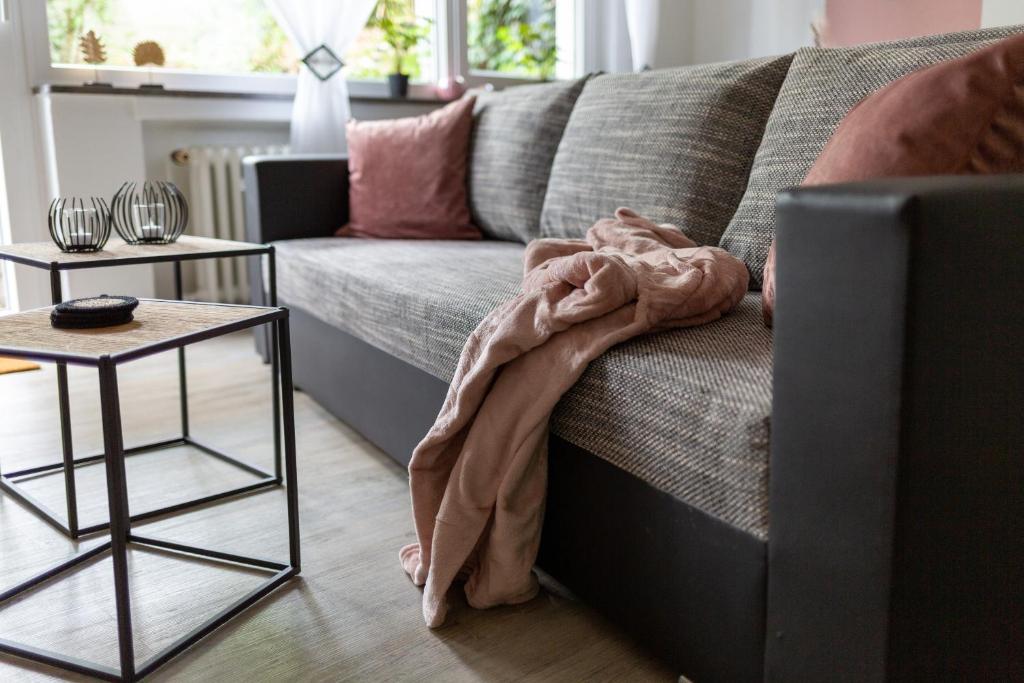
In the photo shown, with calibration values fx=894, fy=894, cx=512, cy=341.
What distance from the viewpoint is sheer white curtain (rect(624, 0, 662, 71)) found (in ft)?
13.8

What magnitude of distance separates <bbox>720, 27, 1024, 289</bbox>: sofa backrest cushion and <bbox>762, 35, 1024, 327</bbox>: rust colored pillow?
0.30 meters

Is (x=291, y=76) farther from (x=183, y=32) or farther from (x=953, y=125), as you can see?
(x=953, y=125)

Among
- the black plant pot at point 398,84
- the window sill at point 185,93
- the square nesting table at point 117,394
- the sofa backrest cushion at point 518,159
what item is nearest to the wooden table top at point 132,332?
the square nesting table at point 117,394

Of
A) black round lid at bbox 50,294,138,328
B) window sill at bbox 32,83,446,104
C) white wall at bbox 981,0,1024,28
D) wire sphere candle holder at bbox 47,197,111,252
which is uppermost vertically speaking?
white wall at bbox 981,0,1024,28

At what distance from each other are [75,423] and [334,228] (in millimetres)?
923

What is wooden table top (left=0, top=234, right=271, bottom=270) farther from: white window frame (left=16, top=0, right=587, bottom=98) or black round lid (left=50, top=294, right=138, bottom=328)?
white window frame (left=16, top=0, right=587, bottom=98)

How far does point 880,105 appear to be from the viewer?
1191mm

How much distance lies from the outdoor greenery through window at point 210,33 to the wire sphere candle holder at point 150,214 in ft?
5.50

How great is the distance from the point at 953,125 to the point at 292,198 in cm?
195

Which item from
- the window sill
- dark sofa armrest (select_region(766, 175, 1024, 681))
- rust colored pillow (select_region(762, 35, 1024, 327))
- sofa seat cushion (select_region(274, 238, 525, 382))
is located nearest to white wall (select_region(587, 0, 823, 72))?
the window sill

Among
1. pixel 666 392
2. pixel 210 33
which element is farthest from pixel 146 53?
pixel 666 392

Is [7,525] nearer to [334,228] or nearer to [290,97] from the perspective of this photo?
[334,228]

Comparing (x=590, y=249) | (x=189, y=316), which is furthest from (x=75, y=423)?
(x=590, y=249)

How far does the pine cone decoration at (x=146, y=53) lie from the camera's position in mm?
3221
